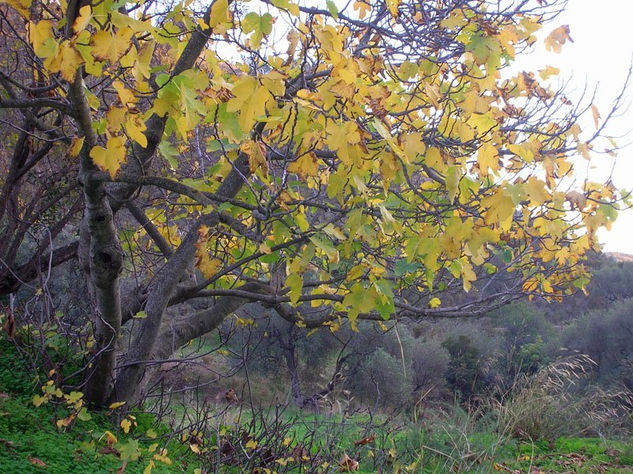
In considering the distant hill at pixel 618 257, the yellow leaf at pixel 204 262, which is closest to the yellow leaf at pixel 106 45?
the yellow leaf at pixel 204 262

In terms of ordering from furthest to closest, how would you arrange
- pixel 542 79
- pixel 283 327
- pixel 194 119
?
pixel 283 327, pixel 542 79, pixel 194 119

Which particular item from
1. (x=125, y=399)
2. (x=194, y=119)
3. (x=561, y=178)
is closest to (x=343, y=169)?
(x=194, y=119)

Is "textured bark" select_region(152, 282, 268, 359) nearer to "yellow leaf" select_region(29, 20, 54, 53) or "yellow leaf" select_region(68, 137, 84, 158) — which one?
"yellow leaf" select_region(68, 137, 84, 158)

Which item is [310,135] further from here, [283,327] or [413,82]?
[283,327]

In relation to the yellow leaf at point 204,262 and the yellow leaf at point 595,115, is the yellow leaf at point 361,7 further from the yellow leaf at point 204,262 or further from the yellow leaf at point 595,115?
the yellow leaf at point 204,262

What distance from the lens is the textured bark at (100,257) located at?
233cm

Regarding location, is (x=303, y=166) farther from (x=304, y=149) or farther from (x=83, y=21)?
(x=83, y=21)

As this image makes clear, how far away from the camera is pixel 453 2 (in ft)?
10.1

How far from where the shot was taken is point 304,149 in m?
2.20

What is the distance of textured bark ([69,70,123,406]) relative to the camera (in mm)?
2332

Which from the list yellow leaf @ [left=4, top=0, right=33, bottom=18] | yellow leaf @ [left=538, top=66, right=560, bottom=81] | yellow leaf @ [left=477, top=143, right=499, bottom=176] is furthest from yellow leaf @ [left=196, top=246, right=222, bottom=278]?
yellow leaf @ [left=538, top=66, right=560, bottom=81]

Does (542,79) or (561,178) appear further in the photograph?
(542,79)

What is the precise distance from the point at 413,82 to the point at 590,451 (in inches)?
214

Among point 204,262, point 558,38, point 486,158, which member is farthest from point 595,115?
point 204,262
